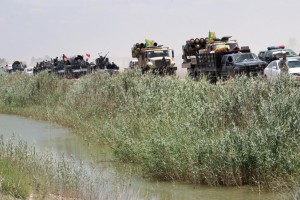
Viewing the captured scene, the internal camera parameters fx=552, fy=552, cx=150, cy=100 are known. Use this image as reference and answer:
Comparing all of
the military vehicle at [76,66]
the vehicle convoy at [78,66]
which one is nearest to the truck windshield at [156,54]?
the vehicle convoy at [78,66]

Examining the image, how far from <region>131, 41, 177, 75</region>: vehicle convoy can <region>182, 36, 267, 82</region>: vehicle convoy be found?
1.52 m

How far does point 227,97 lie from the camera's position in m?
15.1

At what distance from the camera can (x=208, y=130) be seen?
1266 cm

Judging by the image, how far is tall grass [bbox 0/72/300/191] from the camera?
1093cm

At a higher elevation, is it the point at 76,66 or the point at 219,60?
the point at 219,60

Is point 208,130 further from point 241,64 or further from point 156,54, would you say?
point 156,54

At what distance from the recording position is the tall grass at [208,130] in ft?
35.9

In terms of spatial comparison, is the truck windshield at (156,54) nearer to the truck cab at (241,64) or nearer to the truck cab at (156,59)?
the truck cab at (156,59)

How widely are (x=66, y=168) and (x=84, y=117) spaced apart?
12565mm

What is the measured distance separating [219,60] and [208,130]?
66.5 feet

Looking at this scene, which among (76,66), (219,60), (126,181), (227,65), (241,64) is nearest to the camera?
(126,181)

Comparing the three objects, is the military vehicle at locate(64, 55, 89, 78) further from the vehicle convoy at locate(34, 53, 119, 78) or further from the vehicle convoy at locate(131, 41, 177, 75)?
the vehicle convoy at locate(131, 41, 177, 75)

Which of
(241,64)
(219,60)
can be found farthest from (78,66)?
(241,64)

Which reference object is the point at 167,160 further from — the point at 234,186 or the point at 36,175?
the point at 36,175
